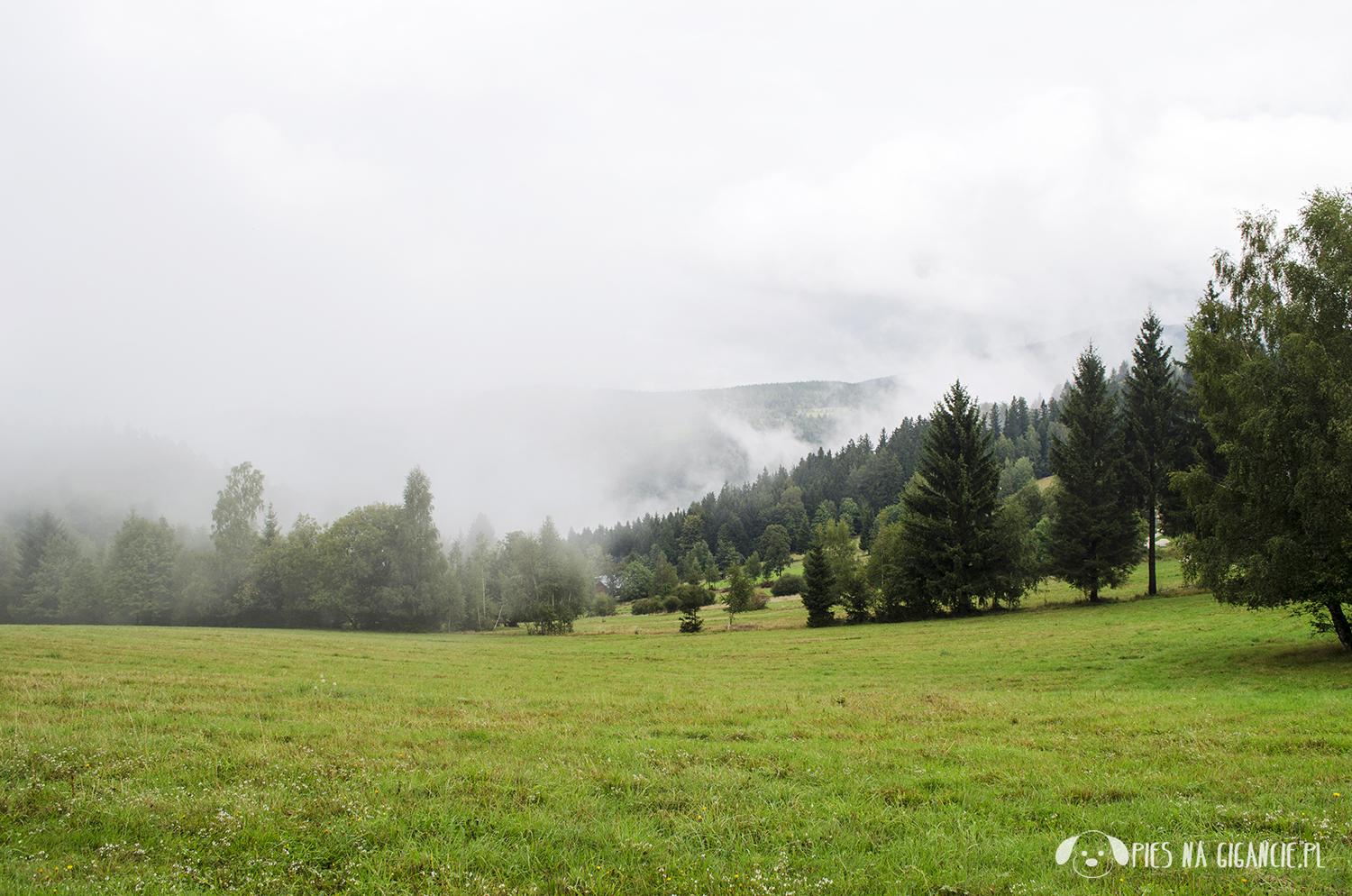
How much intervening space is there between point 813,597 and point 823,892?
181ft

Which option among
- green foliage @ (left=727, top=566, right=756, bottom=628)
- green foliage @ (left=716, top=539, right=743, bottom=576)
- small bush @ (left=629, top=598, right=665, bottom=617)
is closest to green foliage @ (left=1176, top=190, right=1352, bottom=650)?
green foliage @ (left=727, top=566, right=756, bottom=628)

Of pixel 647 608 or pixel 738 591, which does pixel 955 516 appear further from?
pixel 647 608

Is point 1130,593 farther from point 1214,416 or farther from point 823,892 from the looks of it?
point 823,892

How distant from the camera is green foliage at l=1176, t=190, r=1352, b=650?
17859mm

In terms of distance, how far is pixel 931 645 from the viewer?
1257 inches

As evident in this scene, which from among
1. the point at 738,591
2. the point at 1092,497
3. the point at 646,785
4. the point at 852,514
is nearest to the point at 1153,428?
the point at 1092,497

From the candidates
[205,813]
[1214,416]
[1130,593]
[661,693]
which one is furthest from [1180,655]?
[1130,593]

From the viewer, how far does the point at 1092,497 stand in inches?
1934

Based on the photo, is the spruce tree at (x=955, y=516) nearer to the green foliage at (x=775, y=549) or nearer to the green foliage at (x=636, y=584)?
the green foliage at (x=775, y=549)

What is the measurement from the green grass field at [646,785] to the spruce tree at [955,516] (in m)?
34.8

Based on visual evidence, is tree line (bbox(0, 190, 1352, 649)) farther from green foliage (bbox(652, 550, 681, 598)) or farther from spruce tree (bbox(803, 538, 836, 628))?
green foliage (bbox(652, 550, 681, 598))

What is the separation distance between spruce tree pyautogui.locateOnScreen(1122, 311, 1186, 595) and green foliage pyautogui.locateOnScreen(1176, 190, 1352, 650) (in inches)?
1294

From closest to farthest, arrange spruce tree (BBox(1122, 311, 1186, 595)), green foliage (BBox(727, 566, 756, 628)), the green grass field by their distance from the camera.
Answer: the green grass field → spruce tree (BBox(1122, 311, 1186, 595)) → green foliage (BBox(727, 566, 756, 628))

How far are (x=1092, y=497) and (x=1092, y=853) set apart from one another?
53196 mm
